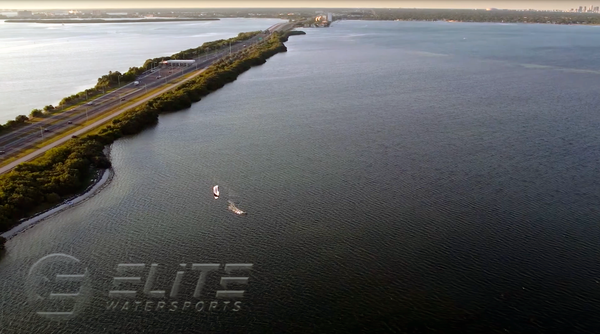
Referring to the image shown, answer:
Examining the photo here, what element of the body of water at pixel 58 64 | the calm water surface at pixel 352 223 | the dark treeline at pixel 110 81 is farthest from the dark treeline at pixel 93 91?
the calm water surface at pixel 352 223

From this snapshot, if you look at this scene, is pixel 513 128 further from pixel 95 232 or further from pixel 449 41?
pixel 449 41

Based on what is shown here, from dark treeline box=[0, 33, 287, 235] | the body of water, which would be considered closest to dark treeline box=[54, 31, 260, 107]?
the body of water

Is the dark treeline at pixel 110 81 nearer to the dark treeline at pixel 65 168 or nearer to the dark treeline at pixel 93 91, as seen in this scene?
the dark treeline at pixel 93 91

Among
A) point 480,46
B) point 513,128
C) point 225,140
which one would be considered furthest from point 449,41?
point 225,140

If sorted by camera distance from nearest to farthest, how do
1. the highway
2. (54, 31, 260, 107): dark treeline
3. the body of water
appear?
the highway → (54, 31, 260, 107): dark treeline → the body of water

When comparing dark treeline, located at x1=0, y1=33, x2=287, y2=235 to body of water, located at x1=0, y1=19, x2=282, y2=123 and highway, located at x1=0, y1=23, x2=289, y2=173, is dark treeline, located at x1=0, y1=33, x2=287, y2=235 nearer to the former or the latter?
highway, located at x1=0, y1=23, x2=289, y2=173

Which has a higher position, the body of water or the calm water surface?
the body of water

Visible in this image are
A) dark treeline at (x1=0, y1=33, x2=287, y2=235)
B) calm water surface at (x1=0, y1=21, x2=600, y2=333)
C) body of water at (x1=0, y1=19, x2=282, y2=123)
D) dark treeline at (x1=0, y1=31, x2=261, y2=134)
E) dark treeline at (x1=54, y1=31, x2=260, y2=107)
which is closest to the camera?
calm water surface at (x1=0, y1=21, x2=600, y2=333)

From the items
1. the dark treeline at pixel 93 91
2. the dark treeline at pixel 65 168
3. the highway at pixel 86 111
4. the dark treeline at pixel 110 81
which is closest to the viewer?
the dark treeline at pixel 65 168
